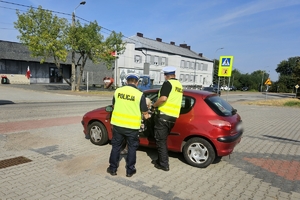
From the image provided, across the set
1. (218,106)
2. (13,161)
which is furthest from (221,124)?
(13,161)

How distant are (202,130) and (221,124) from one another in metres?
0.37

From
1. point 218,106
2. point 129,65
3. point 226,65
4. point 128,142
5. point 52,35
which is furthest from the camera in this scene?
point 129,65

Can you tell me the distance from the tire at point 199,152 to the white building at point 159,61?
2662 cm

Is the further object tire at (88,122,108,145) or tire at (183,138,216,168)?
tire at (88,122,108,145)

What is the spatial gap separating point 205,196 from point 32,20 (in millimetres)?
23821

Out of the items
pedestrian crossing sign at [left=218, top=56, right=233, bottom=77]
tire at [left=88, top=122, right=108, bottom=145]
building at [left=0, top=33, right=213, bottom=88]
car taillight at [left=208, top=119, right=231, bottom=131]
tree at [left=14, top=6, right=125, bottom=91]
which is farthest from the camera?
building at [left=0, top=33, right=213, bottom=88]

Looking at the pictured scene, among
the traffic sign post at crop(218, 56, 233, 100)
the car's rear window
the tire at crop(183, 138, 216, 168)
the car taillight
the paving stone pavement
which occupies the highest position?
the traffic sign post at crop(218, 56, 233, 100)

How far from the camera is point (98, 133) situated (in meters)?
5.71

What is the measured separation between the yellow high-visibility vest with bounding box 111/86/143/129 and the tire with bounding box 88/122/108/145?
6.37 ft

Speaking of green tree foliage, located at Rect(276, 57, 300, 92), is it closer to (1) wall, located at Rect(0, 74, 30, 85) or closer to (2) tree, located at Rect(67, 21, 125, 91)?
(2) tree, located at Rect(67, 21, 125, 91)

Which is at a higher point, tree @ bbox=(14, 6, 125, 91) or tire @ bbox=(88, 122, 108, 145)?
tree @ bbox=(14, 6, 125, 91)

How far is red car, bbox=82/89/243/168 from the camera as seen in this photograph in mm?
4379

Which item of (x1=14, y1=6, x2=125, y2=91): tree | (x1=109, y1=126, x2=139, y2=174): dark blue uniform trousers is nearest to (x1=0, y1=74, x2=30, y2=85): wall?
(x1=14, y1=6, x2=125, y2=91): tree

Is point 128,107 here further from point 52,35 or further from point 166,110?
point 52,35
